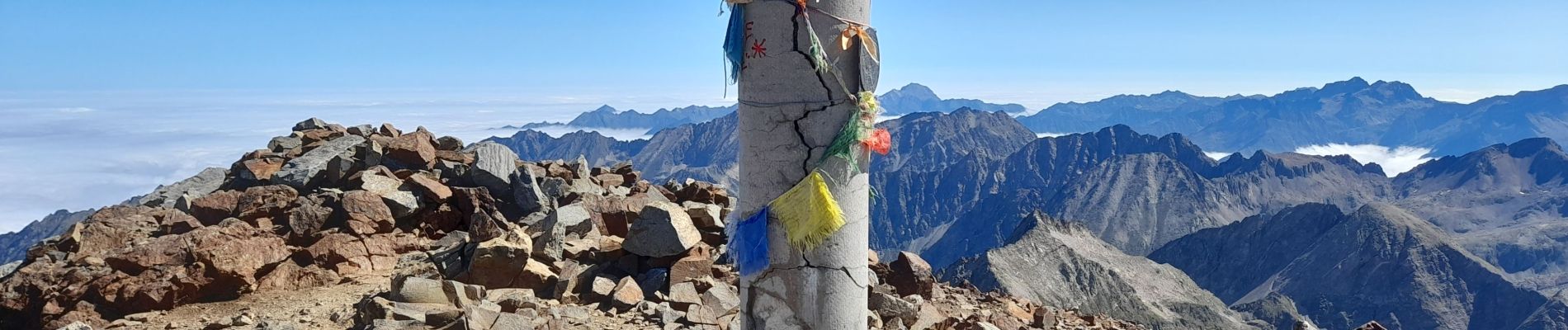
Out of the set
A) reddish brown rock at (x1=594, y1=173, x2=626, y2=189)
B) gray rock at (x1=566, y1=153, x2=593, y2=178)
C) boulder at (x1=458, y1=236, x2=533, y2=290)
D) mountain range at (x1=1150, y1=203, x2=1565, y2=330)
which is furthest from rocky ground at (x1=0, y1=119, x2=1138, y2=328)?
mountain range at (x1=1150, y1=203, x2=1565, y2=330)

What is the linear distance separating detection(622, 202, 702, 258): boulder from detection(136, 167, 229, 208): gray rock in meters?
9.87

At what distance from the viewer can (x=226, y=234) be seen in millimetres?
13164

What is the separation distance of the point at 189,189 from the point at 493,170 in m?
7.58

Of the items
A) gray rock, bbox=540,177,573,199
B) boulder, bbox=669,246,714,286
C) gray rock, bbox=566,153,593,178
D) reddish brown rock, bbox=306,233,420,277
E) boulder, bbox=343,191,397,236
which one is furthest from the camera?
gray rock, bbox=566,153,593,178

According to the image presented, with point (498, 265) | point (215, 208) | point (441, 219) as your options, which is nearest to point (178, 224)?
point (215, 208)

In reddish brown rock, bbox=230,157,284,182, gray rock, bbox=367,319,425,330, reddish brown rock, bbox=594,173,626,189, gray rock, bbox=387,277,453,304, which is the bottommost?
gray rock, bbox=367,319,425,330

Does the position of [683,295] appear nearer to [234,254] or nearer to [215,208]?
[234,254]

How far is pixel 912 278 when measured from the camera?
1540 centimetres

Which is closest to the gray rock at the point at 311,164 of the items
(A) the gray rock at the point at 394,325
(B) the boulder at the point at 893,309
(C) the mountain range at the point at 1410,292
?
(A) the gray rock at the point at 394,325

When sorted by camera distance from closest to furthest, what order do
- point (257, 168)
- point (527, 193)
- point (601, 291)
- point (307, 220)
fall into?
1. point (601, 291)
2. point (307, 220)
3. point (527, 193)
4. point (257, 168)

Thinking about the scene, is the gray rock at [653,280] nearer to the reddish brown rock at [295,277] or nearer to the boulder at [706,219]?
the boulder at [706,219]

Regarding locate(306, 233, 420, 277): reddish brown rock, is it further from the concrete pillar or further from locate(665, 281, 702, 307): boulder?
the concrete pillar

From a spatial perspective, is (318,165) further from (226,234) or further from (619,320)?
(619,320)

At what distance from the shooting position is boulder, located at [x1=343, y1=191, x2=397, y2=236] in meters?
14.2
